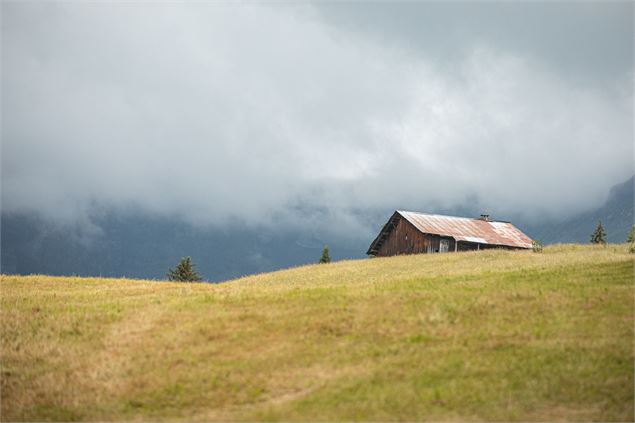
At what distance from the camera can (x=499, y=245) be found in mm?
74688

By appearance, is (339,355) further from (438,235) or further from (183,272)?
(183,272)

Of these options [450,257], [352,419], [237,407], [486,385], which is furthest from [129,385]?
[450,257]

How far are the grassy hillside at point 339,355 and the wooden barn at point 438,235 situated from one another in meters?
43.7

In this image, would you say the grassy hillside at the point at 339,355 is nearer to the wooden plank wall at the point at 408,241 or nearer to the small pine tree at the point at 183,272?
the wooden plank wall at the point at 408,241

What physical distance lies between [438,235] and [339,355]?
5388cm

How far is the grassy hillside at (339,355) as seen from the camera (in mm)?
15781

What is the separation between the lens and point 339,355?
747 inches

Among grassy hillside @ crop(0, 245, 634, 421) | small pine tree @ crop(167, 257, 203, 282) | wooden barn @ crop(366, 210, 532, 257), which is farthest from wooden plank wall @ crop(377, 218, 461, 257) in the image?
grassy hillside @ crop(0, 245, 634, 421)

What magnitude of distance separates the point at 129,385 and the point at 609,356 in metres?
14.5

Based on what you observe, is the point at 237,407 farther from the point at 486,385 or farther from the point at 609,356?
the point at 609,356

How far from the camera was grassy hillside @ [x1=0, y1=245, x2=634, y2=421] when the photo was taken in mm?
15781

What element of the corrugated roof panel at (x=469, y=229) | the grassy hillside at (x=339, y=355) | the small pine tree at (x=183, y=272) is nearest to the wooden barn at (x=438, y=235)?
the corrugated roof panel at (x=469, y=229)

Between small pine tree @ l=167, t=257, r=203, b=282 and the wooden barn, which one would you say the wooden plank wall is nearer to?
the wooden barn

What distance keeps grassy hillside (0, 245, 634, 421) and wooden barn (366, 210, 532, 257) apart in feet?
143
